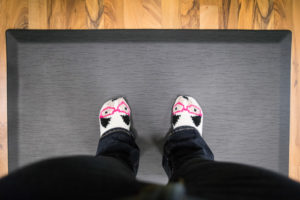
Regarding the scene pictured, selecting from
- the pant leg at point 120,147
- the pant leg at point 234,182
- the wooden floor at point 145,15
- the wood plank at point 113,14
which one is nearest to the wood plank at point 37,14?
the wooden floor at point 145,15

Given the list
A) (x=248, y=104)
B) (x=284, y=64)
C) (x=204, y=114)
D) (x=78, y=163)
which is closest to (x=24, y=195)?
(x=78, y=163)

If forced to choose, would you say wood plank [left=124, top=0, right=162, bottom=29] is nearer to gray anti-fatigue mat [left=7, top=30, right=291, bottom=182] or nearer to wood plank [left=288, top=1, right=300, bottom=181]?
gray anti-fatigue mat [left=7, top=30, right=291, bottom=182]

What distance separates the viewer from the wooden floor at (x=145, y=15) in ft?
2.40

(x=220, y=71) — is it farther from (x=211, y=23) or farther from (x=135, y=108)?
(x=135, y=108)

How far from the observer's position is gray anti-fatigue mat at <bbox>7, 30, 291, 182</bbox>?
73cm

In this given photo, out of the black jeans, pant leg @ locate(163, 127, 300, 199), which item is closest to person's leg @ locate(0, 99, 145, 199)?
the black jeans

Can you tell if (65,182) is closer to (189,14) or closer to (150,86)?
(150,86)

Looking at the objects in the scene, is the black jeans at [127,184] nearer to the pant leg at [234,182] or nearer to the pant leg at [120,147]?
the pant leg at [234,182]

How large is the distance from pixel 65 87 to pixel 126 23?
38 cm

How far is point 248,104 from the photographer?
75cm

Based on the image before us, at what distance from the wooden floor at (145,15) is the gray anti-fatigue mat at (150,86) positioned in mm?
35

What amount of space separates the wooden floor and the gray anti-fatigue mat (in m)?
0.03

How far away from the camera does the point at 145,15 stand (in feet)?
2.41

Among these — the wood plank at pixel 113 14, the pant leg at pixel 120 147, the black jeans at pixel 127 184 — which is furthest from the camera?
the wood plank at pixel 113 14
